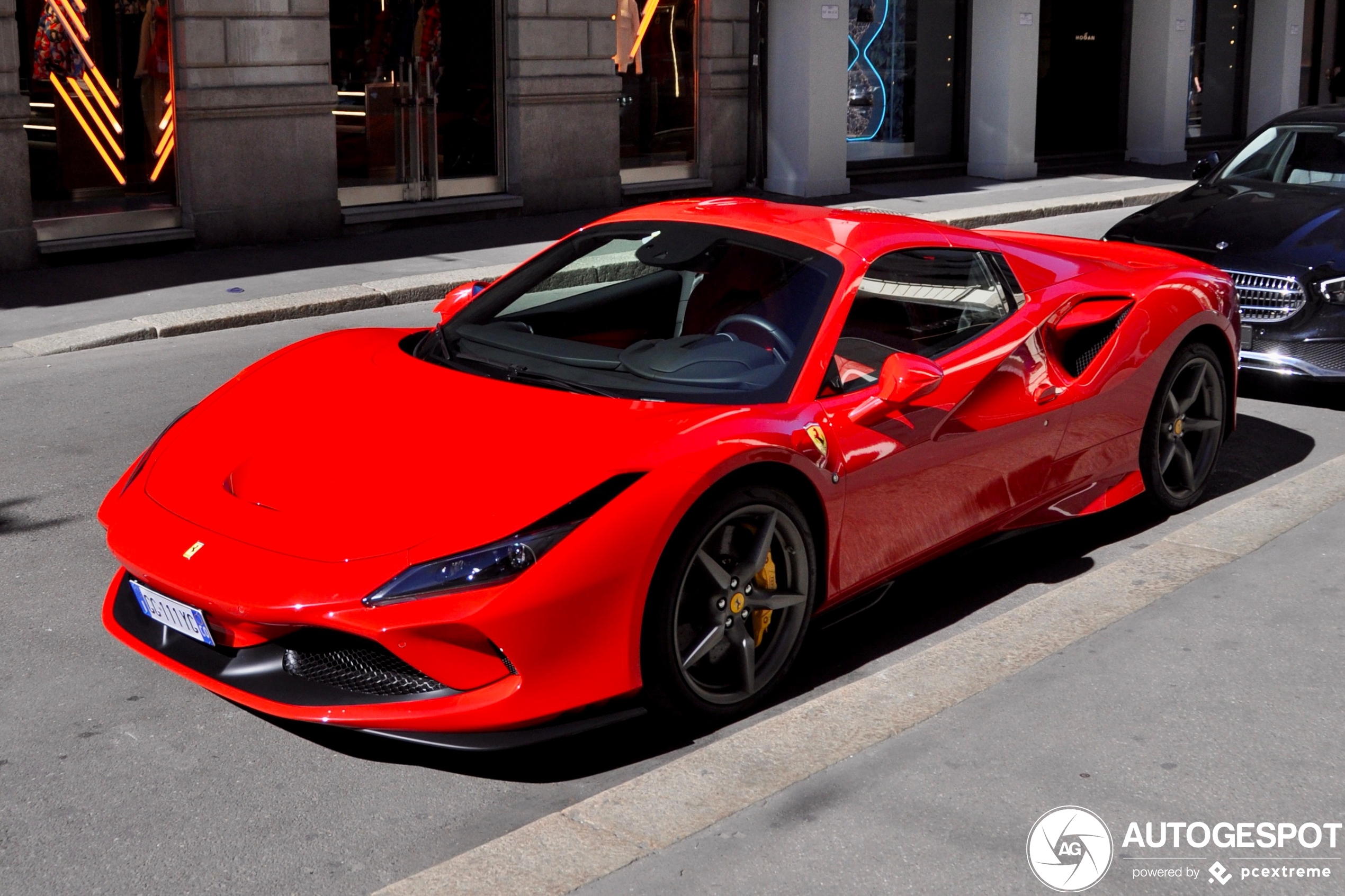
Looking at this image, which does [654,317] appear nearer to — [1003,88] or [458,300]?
[458,300]

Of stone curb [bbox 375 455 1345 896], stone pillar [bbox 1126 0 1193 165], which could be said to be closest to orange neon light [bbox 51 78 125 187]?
stone curb [bbox 375 455 1345 896]

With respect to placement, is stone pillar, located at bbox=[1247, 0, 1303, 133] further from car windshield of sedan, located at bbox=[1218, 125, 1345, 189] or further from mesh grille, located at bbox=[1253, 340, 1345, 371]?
mesh grille, located at bbox=[1253, 340, 1345, 371]

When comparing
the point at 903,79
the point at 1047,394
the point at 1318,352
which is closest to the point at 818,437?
the point at 1047,394

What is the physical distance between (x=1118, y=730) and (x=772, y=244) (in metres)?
1.83

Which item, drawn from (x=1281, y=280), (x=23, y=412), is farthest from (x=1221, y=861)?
(x=23, y=412)

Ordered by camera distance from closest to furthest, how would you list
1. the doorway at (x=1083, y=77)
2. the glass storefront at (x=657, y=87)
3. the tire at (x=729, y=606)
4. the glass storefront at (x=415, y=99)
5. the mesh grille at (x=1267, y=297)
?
the tire at (x=729, y=606), the mesh grille at (x=1267, y=297), the glass storefront at (x=415, y=99), the glass storefront at (x=657, y=87), the doorway at (x=1083, y=77)

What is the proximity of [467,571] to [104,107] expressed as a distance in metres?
11.9

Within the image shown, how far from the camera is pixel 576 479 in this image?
12.6 feet

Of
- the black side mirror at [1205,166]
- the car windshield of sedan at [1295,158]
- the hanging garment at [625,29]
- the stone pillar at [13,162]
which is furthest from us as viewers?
the hanging garment at [625,29]

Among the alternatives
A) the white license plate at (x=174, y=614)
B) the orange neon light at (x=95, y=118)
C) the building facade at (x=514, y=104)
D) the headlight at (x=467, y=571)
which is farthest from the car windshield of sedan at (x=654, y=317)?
the orange neon light at (x=95, y=118)

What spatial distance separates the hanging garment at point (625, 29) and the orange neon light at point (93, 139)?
598 cm

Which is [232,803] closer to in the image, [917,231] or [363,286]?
[917,231]

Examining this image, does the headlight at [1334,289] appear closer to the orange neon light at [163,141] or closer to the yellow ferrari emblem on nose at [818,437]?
the yellow ferrari emblem on nose at [818,437]

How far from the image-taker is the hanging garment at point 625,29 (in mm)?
17453
